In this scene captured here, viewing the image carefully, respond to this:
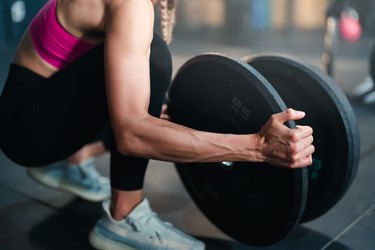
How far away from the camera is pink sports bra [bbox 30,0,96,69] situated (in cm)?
97

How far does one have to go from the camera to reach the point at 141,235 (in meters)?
1.07

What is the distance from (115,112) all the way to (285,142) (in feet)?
0.95

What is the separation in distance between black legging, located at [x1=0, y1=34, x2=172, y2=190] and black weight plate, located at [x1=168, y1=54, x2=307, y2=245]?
83 millimetres

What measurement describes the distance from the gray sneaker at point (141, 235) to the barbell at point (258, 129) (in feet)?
0.34

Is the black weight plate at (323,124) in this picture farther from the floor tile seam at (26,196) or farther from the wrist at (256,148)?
the floor tile seam at (26,196)

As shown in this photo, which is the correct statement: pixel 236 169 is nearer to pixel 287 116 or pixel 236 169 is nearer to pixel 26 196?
pixel 287 116

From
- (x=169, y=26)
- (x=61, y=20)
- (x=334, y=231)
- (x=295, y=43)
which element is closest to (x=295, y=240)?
(x=334, y=231)

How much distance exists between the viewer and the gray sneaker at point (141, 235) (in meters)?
1.06

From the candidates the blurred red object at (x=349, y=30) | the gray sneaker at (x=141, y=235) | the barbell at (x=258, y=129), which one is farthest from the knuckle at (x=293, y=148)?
the blurred red object at (x=349, y=30)

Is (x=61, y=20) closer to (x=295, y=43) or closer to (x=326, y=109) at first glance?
(x=326, y=109)

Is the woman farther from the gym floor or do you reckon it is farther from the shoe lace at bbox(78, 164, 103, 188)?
the shoe lace at bbox(78, 164, 103, 188)

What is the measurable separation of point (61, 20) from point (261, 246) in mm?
610

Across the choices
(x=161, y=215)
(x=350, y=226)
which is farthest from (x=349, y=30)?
(x=161, y=215)

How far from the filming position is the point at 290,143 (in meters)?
0.77
